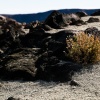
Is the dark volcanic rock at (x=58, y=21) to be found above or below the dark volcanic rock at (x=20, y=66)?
above

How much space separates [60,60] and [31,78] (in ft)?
7.62

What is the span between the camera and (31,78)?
1589cm

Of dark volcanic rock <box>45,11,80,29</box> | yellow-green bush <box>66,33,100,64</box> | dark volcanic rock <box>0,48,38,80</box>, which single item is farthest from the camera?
dark volcanic rock <box>45,11,80,29</box>

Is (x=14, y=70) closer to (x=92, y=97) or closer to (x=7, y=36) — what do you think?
(x=92, y=97)

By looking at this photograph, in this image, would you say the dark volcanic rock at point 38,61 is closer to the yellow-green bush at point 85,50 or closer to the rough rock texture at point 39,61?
the rough rock texture at point 39,61

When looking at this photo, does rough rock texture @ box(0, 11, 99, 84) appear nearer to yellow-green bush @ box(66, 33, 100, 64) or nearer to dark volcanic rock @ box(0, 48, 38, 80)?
dark volcanic rock @ box(0, 48, 38, 80)

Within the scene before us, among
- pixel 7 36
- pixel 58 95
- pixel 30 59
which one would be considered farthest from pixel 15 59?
pixel 7 36

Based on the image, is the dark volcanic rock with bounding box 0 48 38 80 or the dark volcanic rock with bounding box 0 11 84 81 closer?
the dark volcanic rock with bounding box 0 11 84 81

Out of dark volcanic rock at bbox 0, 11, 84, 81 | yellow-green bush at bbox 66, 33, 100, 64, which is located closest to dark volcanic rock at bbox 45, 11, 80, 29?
dark volcanic rock at bbox 0, 11, 84, 81

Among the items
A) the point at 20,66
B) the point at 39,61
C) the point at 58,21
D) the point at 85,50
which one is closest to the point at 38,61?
the point at 39,61

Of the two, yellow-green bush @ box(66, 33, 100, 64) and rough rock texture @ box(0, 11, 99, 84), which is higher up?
yellow-green bush @ box(66, 33, 100, 64)

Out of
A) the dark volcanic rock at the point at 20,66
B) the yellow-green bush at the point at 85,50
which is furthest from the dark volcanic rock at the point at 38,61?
the yellow-green bush at the point at 85,50

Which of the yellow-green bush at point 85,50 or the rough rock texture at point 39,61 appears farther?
the yellow-green bush at point 85,50

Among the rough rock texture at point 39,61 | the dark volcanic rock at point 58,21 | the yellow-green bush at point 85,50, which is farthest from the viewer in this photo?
the dark volcanic rock at point 58,21
